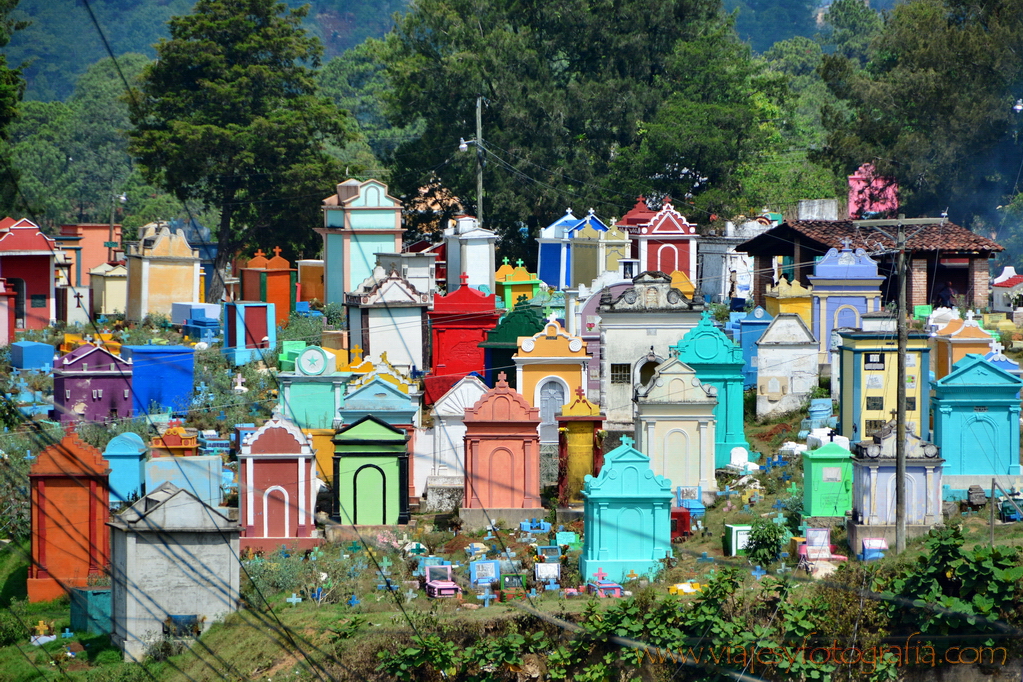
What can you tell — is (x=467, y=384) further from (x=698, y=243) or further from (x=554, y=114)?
(x=554, y=114)

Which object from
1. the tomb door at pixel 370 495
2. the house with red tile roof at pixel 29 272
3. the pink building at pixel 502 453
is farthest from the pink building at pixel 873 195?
the tomb door at pixel 370 495

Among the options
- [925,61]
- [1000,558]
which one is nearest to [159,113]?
[925,61]

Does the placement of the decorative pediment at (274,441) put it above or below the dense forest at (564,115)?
below

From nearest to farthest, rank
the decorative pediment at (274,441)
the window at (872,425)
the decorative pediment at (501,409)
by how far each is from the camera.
→ 1. the decorative pediment at (274,441)
2. the decorative pediment at (501,409)
3. the window at (872,425)

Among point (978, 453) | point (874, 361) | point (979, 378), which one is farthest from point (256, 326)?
point (978, 453)

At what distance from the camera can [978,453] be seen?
23.7 m

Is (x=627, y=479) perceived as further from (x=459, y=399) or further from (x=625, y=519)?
(x=459, y=399)

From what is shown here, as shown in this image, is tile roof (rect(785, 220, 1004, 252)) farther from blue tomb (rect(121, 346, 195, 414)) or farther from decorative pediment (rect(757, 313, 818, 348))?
blue tomb (rect(121, 346, 195, 414))

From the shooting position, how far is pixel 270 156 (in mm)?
47219

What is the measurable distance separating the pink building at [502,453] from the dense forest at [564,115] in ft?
71.8

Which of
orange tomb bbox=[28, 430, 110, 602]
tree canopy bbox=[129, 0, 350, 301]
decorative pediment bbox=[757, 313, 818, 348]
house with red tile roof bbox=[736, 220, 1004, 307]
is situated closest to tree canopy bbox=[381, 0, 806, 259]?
tree canopy bbox=[129, 0, 350, 301]

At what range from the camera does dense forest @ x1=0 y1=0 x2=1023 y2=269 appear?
45156mm

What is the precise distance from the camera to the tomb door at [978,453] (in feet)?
77.7

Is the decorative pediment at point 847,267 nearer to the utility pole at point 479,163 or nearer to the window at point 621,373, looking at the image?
the window at point 621,373
